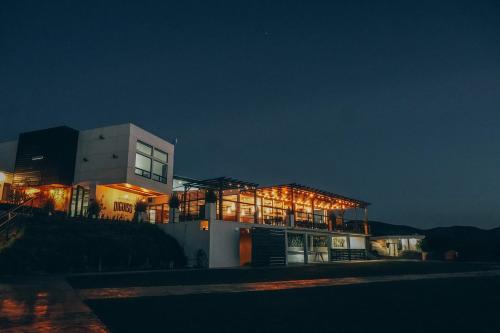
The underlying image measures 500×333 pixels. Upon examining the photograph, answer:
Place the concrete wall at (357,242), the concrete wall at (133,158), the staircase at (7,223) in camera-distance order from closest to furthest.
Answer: the staircase at (7,223) < the concrete wall at (133,158) < the concrete wall at (357,242)

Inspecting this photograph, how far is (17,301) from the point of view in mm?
6562

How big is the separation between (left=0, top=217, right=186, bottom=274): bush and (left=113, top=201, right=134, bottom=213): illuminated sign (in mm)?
5552

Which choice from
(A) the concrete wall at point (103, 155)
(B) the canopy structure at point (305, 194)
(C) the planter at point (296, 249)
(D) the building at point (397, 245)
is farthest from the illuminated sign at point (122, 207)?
(D) the building at point (397, 245)

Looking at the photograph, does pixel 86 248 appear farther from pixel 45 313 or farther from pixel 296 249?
pixel 296 249

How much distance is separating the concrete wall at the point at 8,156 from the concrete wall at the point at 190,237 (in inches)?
614

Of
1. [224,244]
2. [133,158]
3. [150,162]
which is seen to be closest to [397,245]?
[224,244]

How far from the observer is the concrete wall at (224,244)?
19.8 meters

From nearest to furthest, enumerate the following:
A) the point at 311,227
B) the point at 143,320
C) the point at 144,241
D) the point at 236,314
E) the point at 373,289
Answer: the point at 143,320 < the point at 236,314 < the point at 373,289 < the point at 144,241 < the point at 311,227

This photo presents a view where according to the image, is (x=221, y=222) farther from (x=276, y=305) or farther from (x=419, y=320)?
(x=419, y=320)

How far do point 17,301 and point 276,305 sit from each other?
5.09m

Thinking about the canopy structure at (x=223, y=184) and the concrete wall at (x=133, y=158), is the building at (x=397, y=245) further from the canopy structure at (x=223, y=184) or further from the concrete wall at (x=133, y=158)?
the concrete wall at (x=133, y=158)

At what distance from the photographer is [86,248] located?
1600 centimetres

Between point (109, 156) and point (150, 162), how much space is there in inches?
133

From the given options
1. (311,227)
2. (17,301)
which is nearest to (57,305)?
(17,301)
